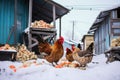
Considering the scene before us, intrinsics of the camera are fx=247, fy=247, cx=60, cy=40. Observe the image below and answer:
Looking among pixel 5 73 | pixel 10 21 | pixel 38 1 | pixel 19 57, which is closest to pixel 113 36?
pixel 38 1

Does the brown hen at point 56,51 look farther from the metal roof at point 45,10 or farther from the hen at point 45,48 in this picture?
the metal roof at point 45,10

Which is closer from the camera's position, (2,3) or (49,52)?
(49,52)

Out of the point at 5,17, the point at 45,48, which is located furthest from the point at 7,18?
the point at 45,48

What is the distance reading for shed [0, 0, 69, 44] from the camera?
15.8 meters

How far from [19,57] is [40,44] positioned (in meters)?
2.28

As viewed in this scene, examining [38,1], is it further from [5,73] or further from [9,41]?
[5,73]

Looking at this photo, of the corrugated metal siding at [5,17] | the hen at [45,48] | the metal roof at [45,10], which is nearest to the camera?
the hen at [45,48]

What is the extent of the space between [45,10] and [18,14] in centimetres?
310

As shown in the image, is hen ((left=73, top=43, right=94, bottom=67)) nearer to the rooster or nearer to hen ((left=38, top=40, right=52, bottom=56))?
the rooster

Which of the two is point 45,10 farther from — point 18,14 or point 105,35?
point 105,35

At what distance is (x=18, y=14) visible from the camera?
17219 millimetres

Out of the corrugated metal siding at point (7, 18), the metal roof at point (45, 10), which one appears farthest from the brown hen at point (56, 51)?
the corrugated metal siding at point (7, 18)

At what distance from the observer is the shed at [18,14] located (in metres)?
15.8

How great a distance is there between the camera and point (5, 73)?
7.33 metres
